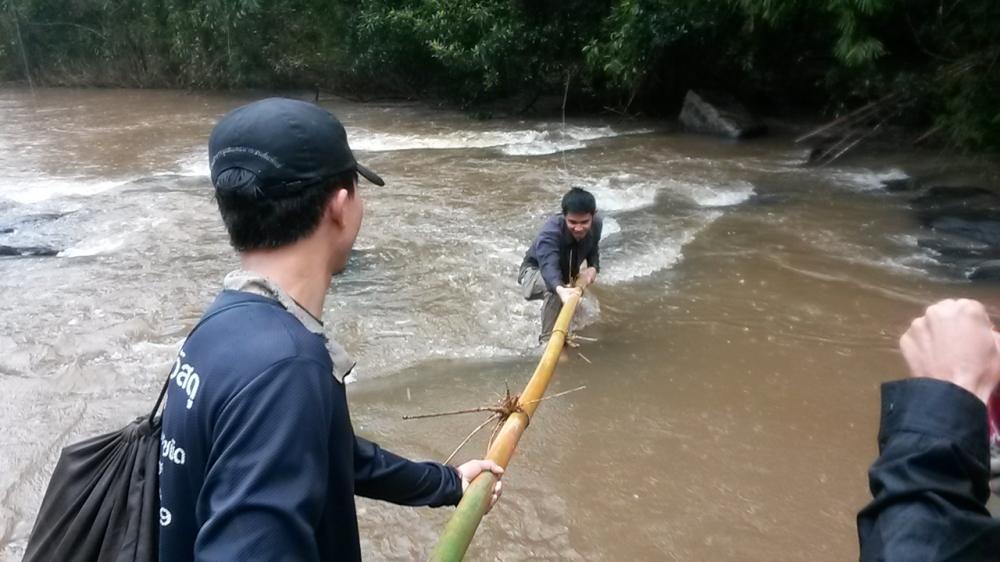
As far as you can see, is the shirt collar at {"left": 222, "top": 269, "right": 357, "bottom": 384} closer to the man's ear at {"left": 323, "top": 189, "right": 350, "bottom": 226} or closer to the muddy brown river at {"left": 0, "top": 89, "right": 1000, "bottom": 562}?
the man's ear at {"left": 323, "top": 189, "right": 350, "bottom": 226}

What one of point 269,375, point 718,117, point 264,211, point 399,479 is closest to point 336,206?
point 264,211

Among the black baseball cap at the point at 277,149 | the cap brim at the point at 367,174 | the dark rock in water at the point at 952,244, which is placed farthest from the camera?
the dark rock in water at the point at 952,244

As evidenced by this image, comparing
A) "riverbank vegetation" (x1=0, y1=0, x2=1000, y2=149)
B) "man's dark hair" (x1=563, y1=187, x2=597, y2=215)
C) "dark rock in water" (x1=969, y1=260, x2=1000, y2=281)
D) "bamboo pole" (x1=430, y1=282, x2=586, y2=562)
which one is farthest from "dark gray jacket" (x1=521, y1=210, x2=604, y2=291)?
"riverbank vegetation" (x1=0, y1=0, x2=1000, y2=149)

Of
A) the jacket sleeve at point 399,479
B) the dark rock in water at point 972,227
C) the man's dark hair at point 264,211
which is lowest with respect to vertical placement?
the dark rock in water at point 972,227

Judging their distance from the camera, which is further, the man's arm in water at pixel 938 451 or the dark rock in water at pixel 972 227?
the dark rock in water at pixel 972 227

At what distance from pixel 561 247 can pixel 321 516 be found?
12.9 feet

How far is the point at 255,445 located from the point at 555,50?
582 inches

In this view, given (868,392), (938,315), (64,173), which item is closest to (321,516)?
(938,315)

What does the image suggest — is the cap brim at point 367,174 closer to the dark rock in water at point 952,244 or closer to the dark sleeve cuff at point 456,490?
the dark sleeve cuff at point 456,490

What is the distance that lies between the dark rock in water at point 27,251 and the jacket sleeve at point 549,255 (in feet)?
17.7

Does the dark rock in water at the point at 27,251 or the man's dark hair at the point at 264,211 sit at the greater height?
the man's dark hair at the point at 264,211

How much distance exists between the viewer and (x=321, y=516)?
4.29ft

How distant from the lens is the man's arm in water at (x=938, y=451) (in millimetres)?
1033

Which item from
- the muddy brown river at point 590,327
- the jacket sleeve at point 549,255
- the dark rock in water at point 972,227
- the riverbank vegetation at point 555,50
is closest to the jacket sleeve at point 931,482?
the muddy brown river at point 590,327
